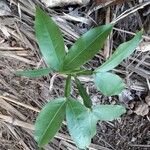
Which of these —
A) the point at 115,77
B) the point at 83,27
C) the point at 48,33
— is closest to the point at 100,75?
the point at 115,77

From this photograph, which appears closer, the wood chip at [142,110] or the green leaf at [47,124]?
the green leaf at [47,124]

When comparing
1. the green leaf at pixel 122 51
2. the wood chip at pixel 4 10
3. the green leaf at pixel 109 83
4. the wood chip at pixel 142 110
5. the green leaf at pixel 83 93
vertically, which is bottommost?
the wood chip at pixel 142 110

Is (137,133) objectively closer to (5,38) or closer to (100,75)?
(100,75)

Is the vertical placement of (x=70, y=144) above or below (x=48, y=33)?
below

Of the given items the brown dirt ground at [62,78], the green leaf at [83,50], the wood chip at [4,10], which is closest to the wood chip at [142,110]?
the brown dirt ground at [62,78]

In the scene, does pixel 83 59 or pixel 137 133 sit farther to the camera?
pixel 137 133

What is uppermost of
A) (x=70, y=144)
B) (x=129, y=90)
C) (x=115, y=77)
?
(x=115, y=77)

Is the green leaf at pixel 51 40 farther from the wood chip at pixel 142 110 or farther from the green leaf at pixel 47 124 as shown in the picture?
the wood chip at pixel 142 110
